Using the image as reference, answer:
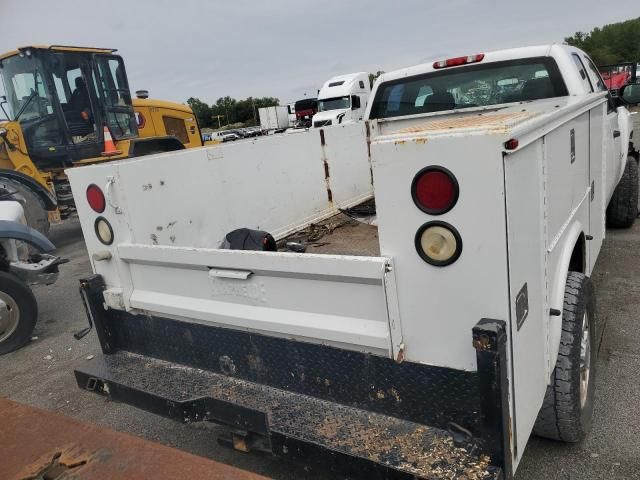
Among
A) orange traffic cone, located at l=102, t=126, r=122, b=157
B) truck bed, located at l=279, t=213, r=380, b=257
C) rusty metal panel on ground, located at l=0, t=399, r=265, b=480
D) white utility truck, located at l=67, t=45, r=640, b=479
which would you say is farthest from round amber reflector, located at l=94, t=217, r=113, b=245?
orange traffic cone, located at l=102, t=126, r=122, b=157

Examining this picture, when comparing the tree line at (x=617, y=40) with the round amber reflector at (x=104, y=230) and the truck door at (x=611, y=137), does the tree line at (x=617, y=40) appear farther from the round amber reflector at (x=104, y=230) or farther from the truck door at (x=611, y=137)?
the round amber reflector at (x=104, y=230)

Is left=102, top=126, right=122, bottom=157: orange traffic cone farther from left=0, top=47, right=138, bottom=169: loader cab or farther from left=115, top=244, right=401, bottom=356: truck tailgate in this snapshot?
left=115, top=244, right=401, bottom=356: truck tailgate

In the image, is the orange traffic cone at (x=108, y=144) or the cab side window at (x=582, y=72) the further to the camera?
the orange traffic cone at (x=108, y=144)

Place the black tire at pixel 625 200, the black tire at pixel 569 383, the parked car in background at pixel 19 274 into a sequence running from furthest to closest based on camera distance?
the black tire at pixel 625 200 < the parked car in background at pixel 19 274 < the black tire at pixel 569 383

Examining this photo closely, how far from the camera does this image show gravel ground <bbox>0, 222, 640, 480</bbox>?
2590mm

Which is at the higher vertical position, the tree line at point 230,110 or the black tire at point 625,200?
the tree line at point 230,110

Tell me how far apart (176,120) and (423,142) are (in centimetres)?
1138

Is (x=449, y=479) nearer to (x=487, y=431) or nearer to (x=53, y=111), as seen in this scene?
(x=487, y=431)

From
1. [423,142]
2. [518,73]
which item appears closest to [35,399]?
[423,142]

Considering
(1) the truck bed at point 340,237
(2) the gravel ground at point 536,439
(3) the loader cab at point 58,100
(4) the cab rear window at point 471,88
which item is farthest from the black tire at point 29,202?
(4) the cab rear window at point 471,88

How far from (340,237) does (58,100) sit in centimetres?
Answer: 760

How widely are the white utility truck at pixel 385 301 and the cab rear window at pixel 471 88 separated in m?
0.27

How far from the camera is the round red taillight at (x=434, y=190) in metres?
1.62

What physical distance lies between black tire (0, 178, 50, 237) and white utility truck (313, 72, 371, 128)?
14780 millimetres
